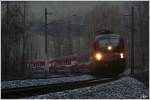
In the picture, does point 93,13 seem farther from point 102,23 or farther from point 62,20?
point 62,20

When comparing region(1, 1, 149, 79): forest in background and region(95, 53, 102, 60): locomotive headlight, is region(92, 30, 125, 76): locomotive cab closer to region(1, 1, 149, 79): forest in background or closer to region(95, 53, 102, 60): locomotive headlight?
region(95, 53, 102, 60): locomotive headlight

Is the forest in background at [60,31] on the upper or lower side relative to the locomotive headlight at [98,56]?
upper

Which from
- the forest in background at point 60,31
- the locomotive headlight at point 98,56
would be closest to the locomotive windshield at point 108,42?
the locomotive headlight at point 98,56

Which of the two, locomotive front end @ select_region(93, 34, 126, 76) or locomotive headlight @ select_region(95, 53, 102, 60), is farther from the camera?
locomotive headlight @ select_region(95, 53, 102, 60)

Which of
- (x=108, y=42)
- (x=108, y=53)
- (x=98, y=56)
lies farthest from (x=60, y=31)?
(x=108, y=53)

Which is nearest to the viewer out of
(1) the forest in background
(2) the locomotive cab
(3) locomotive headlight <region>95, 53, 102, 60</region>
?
(2) the locomotive cab

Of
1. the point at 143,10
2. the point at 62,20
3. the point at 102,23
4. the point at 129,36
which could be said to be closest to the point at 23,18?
the point at 62,20

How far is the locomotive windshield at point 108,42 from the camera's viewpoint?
65.4 ft

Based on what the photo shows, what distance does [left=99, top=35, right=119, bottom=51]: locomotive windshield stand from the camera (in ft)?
65.4

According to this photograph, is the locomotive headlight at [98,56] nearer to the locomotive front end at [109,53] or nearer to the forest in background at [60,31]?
the locomotive front end at [109,53]

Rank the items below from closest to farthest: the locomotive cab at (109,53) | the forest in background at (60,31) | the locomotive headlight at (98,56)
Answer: the locomotive cab at (109,53)
the locomotive headlight at (98,56)
the forest in background at (60,31)

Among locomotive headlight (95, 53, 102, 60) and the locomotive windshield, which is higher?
the locomotive windshield

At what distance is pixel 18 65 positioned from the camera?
22297 mm

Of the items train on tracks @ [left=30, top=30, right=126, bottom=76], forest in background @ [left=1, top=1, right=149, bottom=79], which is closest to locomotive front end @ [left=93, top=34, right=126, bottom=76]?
train on tracks @ [left=30, top=30, right=126, bottom=76]
